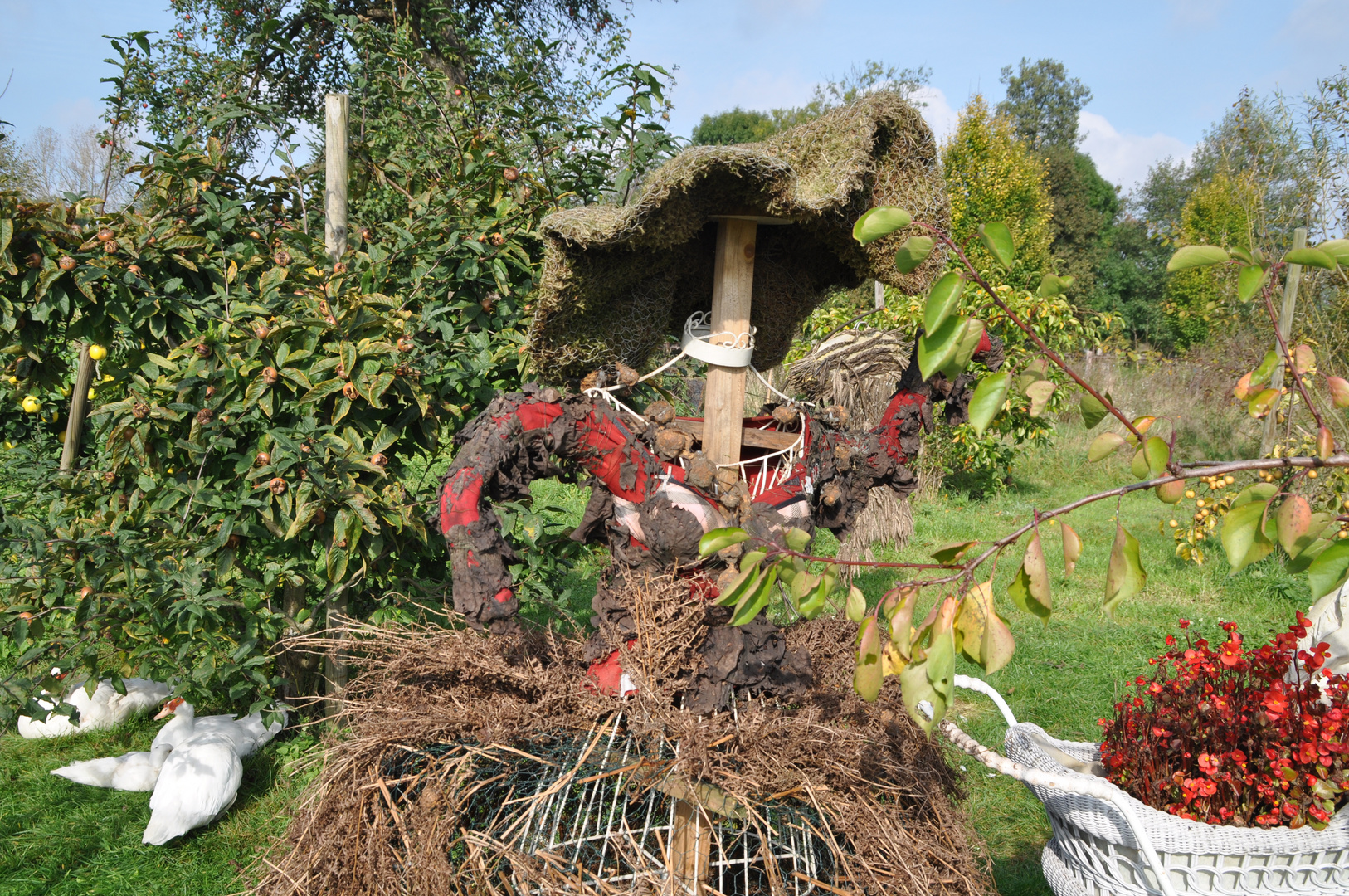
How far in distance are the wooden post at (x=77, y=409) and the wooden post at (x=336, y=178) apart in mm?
936

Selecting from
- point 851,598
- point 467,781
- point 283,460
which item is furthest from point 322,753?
point 851,598

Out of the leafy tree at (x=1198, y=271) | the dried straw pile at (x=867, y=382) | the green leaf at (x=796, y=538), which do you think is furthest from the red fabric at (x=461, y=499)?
the leafy tree at (x=1198, y=271)

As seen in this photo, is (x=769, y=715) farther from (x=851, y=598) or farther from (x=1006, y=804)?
(x=1006, y=804)

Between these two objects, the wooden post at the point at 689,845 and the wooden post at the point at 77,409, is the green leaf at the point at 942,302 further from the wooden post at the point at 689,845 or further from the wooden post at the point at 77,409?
the wooden post at the point at 77,409

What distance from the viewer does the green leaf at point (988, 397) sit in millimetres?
982

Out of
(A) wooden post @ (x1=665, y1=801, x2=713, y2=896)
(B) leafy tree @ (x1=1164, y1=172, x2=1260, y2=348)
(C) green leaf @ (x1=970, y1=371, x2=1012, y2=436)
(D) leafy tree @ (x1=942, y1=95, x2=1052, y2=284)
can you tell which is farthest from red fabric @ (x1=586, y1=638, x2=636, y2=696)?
(B) leafy tree @ (x1=1164, y1=172, x2=1260, y2=348)

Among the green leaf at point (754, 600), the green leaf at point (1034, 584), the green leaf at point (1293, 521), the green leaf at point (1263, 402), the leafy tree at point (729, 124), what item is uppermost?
the leafy tree at point (729, 124)

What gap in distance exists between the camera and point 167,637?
9.26ft

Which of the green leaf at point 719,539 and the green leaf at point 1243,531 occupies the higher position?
the green leaf at point 1243,531

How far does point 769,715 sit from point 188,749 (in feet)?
7.38

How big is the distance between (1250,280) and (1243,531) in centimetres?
29

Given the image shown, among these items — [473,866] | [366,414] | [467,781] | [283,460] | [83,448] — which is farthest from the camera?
[83,448]

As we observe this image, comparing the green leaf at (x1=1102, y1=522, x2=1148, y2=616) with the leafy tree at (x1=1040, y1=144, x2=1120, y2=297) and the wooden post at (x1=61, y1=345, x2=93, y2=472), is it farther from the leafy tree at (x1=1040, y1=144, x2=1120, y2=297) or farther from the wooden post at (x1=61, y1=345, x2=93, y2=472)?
the leafy tree at (x1=1040, y1=144, x2=1120, y2=297)

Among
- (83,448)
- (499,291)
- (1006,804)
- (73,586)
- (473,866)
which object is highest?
(499,291)
